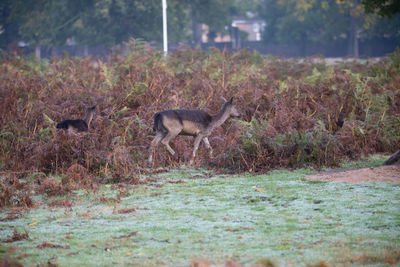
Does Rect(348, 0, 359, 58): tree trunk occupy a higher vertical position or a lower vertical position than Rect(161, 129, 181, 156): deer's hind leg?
higher

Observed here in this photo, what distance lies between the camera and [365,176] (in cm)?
1084

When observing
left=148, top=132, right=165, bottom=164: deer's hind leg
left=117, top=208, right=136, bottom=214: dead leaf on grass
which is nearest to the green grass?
left=117, top=208, right=136, bottom=214: dead leaf on grass

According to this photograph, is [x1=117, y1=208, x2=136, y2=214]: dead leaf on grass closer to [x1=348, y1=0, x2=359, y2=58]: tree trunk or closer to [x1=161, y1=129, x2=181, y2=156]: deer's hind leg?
[x1=161, y1=129, x2=181, y2=156]: deer's hind leg

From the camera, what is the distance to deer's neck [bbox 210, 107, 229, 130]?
14435mm

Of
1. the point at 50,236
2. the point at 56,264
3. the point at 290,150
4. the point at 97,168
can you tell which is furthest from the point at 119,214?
the point at 290,150

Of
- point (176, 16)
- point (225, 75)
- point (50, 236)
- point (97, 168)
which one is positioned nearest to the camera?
point (50, 236)

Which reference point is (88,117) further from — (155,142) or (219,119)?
(219,119)

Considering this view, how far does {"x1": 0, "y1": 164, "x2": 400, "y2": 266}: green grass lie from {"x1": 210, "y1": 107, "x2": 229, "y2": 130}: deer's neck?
11.2 feet

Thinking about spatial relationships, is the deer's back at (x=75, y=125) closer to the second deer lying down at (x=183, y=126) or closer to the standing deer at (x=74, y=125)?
the standing deer at (x=74, y=125)

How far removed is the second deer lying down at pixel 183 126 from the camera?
1354cm

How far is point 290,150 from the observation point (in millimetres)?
12805

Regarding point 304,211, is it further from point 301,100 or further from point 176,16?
point 176,16

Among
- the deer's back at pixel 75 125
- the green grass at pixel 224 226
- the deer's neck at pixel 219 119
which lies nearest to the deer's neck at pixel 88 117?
the deer's back at pixel 75 125

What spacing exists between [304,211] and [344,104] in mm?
8409
